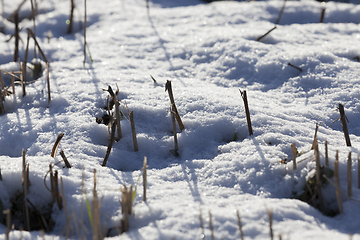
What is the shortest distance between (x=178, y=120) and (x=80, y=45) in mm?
1930

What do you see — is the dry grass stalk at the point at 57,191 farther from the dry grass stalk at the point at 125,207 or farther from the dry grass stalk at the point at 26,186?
the dry grass stalk at the point at 125,207

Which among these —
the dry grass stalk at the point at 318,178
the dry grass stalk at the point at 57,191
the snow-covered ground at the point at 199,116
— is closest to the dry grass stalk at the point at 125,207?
the snow-covered ground at the point at 199,116

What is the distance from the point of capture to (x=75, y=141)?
1.81 metres

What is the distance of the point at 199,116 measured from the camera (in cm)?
196

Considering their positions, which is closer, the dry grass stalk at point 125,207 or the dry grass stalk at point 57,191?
the dry grass stalk at point 125,207

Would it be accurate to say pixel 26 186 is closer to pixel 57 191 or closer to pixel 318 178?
pixel 57 191

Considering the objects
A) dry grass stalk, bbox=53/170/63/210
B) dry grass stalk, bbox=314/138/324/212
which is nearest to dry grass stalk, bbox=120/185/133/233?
dry grass stalk, bbox=53/170/63/210

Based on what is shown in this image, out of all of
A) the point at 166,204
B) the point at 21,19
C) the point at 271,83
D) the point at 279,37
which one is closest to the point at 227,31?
the point at 279,37

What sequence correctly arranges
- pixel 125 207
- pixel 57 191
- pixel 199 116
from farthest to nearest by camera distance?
pixel 199 116 → pixel 57 191 → pixel 125 207

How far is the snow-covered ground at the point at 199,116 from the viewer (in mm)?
1292

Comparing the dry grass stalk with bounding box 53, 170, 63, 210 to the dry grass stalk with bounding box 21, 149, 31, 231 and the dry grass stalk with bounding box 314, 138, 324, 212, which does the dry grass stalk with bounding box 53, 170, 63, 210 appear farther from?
the dry grass stalk with bounding box 314, 138, 324, 212

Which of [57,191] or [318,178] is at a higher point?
[318,178]

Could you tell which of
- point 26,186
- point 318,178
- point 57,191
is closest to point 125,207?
point 57,191

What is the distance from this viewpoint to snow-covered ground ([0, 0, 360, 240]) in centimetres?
129
